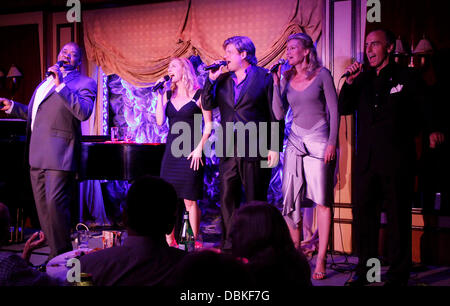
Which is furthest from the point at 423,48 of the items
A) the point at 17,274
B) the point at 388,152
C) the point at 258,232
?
the point at 17,274

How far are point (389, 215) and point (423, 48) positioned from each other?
1696 millimetres

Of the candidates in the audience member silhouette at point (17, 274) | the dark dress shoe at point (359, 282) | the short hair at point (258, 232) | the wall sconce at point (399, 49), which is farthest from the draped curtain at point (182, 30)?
the audience member silhouette at point (17, 274)

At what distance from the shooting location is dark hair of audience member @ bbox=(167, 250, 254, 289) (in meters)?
1.09

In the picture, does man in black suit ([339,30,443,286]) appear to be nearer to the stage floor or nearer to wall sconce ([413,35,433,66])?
the stage floor

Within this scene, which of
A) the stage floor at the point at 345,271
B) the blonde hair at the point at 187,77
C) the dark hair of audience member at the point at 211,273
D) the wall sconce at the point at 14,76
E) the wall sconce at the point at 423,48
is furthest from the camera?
the wall sconce at the point at 14,76

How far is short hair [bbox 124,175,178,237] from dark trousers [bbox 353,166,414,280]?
2077mm

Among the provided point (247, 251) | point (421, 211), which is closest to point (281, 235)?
point (247, 251)

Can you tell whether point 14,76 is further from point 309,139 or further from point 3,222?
point 3,222

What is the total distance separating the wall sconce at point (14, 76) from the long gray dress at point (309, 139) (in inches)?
159

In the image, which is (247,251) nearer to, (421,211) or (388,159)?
(388,159)

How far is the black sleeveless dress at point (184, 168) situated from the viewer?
13.6 ft

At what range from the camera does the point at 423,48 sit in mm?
4059

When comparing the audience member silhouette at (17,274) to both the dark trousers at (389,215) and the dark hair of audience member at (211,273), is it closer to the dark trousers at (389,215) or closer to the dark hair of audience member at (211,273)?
the dark hair of audience member at (211,273)

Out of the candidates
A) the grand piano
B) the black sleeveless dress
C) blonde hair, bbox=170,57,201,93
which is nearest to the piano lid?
the grand piano
